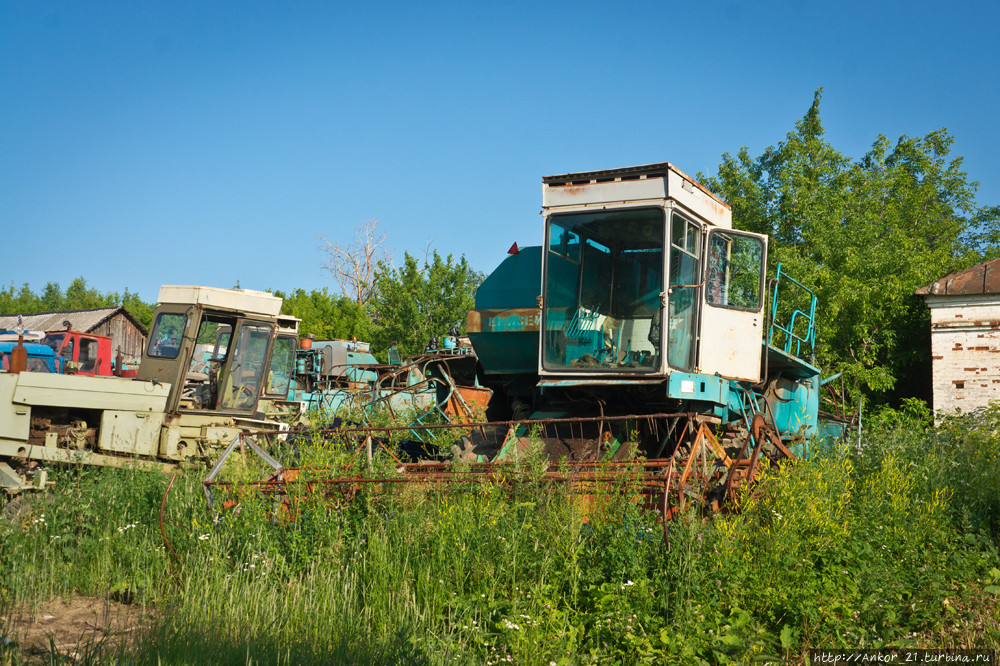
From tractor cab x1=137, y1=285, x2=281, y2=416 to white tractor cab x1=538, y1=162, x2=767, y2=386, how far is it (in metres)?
5.19

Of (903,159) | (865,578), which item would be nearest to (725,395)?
(865,578)

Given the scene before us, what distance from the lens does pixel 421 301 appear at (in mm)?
29719

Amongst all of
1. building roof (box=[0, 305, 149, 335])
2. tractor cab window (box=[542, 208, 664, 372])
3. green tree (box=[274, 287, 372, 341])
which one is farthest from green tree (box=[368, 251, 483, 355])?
tractor cab window (box=[542, 208, 664, 372])

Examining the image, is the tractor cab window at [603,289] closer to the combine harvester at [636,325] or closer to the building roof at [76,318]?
the combine harvester at [636,325]

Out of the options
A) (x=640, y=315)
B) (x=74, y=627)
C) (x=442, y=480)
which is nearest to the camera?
(x=74, y=627)

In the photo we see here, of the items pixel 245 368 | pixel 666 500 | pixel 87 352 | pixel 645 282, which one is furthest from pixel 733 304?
pixel 87 352

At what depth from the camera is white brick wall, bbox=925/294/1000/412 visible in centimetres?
1609

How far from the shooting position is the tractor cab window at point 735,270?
8297mm

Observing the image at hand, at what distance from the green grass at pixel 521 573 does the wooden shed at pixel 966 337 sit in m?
10.7

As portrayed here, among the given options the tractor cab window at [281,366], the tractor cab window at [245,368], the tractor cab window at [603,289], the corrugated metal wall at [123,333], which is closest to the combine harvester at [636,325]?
the tractor cab window at [603,289]

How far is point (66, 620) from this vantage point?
5289 millimetres

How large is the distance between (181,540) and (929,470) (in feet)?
25.2

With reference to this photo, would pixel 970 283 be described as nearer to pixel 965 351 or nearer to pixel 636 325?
pixel 965 351

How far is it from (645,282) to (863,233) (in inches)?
503
